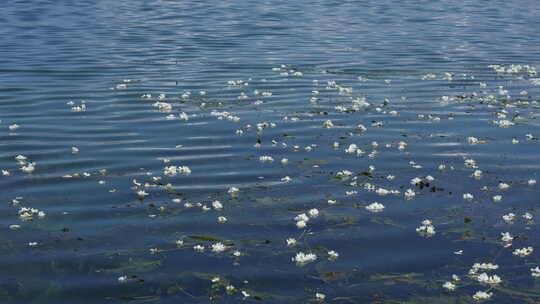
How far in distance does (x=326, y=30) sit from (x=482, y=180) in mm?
23869

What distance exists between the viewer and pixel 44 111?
805 inches

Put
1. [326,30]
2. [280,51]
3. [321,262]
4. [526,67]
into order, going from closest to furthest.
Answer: [321,262] → [526,67] → [280,51] → [326,30]

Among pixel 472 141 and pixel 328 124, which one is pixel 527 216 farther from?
pixel 328 124

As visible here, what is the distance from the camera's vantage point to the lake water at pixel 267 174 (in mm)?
10789

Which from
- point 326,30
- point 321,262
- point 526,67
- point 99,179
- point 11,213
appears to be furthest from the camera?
point 326,30

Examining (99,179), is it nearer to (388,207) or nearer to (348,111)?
(388,207)

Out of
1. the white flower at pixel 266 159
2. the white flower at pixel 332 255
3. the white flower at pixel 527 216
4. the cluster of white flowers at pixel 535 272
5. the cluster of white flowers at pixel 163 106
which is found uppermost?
the cluster of white flowers at pixel 535 272

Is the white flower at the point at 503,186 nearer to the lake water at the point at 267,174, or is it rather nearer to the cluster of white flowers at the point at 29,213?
the lake water at the point at 267,174

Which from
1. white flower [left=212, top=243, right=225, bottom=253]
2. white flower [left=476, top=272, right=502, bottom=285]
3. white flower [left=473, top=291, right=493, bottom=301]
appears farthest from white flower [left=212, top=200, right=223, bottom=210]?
white flower [left=473, top=291, right=493, bottom=301]

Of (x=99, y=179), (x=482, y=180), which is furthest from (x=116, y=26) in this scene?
(x=482, y=180)

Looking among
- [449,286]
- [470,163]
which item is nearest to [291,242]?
[449,286]

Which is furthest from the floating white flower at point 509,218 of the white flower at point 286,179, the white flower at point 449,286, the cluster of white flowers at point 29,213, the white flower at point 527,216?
the cluster of white flowers at point 29,213

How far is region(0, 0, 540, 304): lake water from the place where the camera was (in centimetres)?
1079

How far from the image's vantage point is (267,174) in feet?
49.8
